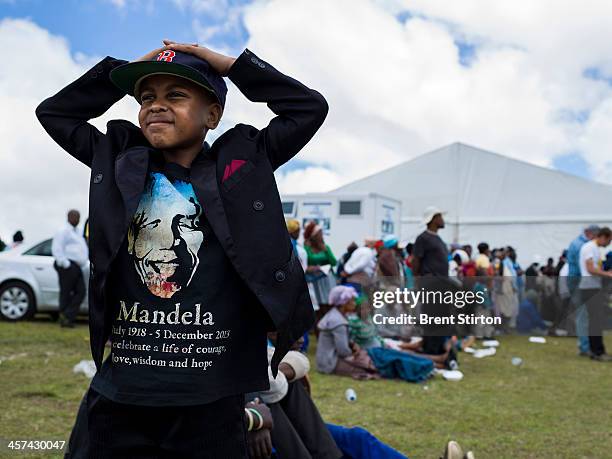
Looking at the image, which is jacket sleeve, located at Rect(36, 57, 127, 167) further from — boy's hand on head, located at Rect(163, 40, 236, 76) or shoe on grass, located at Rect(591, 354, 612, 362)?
shoe on grass, located at Rect(591, 354, 612, 362)

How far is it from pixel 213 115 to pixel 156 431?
0.95m

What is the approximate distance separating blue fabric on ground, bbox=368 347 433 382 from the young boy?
5572 mm

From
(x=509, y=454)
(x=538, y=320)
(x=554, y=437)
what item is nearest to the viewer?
(x=509, y=454)

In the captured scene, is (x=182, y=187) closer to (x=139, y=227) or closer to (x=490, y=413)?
(x=139, y=227)

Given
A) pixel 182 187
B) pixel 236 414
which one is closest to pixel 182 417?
pixel 236 414

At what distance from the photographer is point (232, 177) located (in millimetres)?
1896

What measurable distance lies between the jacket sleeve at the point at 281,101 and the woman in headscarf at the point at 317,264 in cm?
733

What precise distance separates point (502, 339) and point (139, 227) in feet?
37.2

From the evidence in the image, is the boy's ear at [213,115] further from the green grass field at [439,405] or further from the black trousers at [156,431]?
the green grass field at [439,405]

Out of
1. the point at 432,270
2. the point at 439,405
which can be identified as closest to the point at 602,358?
the point at 432,270

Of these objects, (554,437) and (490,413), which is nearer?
(554,437)

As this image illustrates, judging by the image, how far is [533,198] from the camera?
21.7 meters

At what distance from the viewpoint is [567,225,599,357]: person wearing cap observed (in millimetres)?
9875

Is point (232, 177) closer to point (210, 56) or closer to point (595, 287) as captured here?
point (210, 56)
